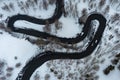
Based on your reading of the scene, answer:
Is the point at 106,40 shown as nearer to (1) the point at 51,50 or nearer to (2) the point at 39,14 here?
(1) the point at 51,50

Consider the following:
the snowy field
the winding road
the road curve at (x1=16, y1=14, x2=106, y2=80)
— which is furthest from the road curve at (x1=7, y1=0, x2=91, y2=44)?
the road curve at (x1=16, y1=14, x2=106, y2=80)

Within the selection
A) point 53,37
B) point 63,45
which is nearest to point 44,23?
point 53,37

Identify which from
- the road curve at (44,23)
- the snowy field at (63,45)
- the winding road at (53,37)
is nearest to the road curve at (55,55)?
the winding road at (53,37)

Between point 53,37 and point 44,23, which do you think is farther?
point 44,23

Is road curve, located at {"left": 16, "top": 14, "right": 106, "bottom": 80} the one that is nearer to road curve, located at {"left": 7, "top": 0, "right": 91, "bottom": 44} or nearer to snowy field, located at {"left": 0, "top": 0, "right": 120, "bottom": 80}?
snowy field, located at {"left": 0, "top": 0, "right": 120, "bottom": 80}

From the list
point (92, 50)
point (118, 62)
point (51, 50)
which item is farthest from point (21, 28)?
point (118, 62)

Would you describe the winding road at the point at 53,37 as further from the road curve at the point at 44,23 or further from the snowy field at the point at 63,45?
the snowy field at the point at 63,45

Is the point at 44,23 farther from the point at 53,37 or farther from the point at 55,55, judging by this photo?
the point at 55,55
